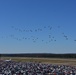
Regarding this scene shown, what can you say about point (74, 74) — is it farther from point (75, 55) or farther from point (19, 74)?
point (75, 55)

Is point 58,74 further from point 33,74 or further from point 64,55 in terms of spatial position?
point 64,55

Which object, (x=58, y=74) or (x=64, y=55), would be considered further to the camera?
(x=64, y=55)

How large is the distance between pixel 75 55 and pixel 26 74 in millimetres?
142554

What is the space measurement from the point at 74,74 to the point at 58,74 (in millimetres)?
2361

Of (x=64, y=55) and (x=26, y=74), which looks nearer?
(x=26, y=74)

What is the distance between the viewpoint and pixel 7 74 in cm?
→ 4878

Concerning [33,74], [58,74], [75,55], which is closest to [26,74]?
[33,74]

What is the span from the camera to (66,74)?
4984 centimetres

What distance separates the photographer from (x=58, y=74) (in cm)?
4900

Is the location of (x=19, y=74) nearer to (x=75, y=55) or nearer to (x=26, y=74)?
(x=26, y=74)

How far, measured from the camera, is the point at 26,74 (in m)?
49.3

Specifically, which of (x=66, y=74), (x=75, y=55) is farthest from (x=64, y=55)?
(x=66, y=74)

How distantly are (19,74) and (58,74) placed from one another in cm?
578

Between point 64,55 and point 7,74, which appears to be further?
point 64,55
